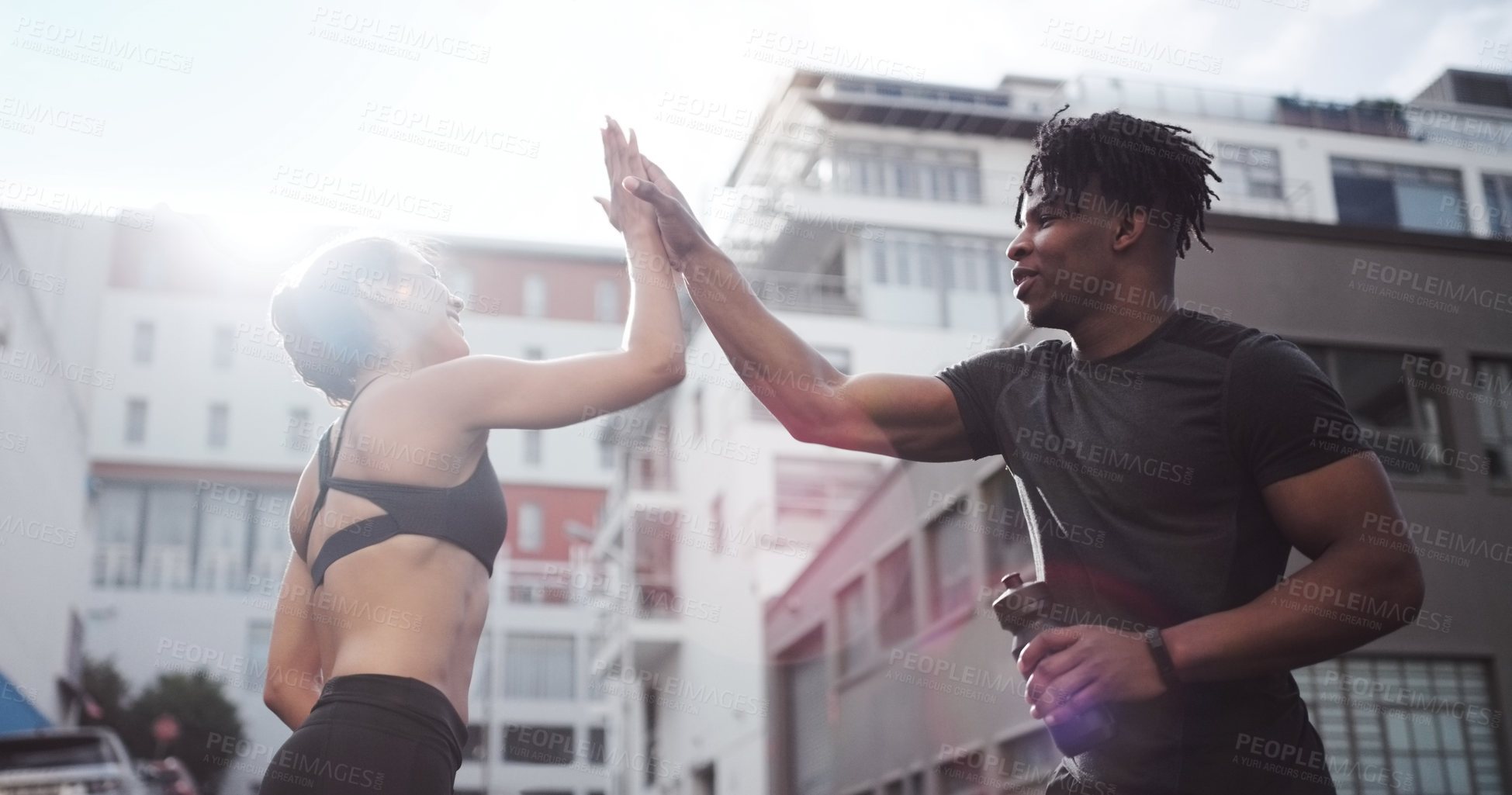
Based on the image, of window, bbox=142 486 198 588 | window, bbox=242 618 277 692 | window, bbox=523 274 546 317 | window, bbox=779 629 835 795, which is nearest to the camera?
window, bbox=779 629 835 795

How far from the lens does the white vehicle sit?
33.6ft

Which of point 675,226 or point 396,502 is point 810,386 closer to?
point 675,226

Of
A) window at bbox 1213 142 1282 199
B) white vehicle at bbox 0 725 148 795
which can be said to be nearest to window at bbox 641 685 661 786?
window at bbox 1213 142 1282 199

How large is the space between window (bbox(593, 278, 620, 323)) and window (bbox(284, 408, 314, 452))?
10.8 metres

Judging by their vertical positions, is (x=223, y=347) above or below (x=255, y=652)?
above

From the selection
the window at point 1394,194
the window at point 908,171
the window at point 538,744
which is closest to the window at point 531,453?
the window at point 538,744

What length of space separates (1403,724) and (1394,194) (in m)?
23.1

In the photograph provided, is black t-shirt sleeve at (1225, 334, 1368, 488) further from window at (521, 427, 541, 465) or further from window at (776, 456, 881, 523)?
window at (521, 427, 541, 465)

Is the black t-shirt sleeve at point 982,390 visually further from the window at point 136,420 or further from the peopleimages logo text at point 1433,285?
the window at point 136,420

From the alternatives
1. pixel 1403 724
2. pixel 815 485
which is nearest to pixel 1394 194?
pixel 815 485

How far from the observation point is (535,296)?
50.6 metres

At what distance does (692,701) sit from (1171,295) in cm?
3075

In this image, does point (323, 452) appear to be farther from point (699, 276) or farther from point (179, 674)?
point (179, 674)

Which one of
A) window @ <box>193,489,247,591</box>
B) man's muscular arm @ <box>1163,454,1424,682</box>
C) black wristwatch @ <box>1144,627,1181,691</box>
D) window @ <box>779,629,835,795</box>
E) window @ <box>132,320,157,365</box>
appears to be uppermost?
window @ <box>132,320,157,365</box>
